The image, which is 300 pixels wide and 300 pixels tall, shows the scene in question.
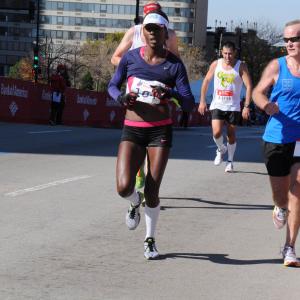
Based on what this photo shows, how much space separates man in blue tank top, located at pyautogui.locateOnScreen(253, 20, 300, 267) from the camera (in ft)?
21.2

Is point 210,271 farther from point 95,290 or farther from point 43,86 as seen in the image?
point 43,86

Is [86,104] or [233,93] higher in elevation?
[233,93]

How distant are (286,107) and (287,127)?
0.16 meters

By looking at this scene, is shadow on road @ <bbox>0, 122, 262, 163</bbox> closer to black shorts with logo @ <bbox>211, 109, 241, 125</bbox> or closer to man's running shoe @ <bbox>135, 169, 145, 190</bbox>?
black shorts with logo @ <bbox>211, 109, 241, 125</bbox>

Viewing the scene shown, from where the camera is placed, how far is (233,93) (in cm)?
1327

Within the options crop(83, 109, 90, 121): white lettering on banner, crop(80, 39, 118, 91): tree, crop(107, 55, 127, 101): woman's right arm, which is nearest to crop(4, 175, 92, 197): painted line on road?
crop(107, 55, 127, 101): woman's right arm

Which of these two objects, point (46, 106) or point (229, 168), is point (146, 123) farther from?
point (46, 106)

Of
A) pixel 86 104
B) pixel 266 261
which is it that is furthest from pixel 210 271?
pixel 86 104

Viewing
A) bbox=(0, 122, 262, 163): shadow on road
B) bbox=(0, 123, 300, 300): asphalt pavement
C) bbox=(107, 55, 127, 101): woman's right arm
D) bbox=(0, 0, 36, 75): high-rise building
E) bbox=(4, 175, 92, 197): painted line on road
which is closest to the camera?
bbox=(0, 123, 300, 300): asphalt pavement

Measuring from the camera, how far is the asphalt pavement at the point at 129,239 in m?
5.69

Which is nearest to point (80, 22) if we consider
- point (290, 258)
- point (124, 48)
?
point (124, 48)

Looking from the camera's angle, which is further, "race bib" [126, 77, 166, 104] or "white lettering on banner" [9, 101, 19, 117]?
"white lettering on banner" [9, 101, 19, 117]

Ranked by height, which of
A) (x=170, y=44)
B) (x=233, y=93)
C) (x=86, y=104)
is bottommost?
(x=86, y=104)

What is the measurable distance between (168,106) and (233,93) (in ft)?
21.6
